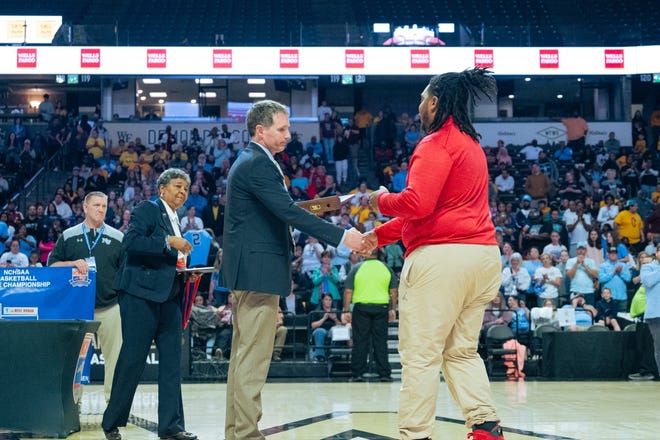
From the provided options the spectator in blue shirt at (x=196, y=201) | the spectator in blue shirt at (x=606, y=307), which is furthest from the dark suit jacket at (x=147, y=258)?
the spectator in blue shirt at (x=196, y=201)

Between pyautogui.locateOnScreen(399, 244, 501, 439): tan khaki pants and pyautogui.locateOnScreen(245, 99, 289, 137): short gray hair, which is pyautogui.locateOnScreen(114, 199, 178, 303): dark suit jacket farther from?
pyautogui.locateOnScreen(399, 244, 501, 439): tan khaki pants

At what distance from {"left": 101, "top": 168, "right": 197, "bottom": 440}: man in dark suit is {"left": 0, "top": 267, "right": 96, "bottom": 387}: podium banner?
86cm

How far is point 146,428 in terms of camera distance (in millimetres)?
6352

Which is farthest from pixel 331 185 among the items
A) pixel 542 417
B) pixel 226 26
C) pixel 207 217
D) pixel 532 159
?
pixel 542 417

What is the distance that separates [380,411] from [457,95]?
3.53 meters

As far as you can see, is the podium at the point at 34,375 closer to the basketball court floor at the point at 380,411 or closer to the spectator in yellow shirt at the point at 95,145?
the basketball court floor at the point at 380,411

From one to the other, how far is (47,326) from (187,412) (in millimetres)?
2144

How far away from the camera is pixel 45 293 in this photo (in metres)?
6.55

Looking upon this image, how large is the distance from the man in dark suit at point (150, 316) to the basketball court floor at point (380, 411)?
303 mm

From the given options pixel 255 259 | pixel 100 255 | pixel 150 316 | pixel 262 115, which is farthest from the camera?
pixel 100 255

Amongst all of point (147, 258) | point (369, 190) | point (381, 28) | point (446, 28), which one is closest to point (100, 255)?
point (147, 258)

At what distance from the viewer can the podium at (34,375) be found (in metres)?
5.62

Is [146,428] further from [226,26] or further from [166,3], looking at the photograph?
[166,3]

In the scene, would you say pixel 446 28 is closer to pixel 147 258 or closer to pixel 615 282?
pixel 615 282
